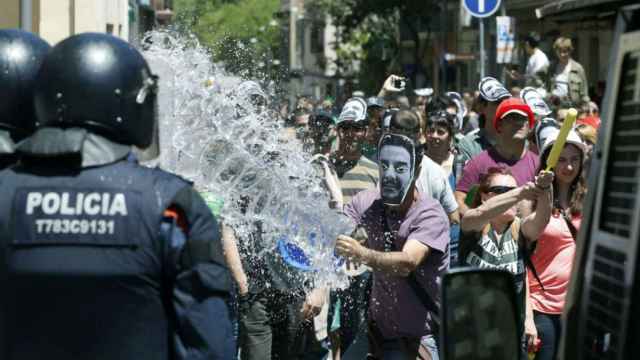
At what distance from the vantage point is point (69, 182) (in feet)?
12.7

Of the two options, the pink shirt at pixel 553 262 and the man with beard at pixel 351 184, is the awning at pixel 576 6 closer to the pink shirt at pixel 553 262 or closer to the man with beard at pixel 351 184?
the pink shirt at pixel 553 262

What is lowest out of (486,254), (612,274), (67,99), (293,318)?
(293,318)

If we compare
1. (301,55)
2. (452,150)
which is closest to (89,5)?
(452,150)

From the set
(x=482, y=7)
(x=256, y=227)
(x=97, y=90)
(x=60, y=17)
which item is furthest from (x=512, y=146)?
(x=482, y=7)

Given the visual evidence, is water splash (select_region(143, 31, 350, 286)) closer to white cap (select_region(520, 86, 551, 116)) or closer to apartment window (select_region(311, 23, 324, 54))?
white cap (select_region(520, 86, 551, 116))

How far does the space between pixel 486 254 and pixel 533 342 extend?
53 centimetres

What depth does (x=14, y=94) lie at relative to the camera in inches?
182

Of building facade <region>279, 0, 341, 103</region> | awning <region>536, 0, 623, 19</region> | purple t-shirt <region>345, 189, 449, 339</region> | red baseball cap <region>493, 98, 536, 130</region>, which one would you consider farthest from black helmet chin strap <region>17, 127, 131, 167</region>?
building facade <region>279, 0, 341, 103</region>

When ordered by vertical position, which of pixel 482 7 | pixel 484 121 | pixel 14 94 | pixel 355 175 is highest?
pixel 482 7

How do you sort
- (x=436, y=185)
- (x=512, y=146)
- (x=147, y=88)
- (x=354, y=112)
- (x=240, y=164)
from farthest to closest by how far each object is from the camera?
(x=354, y=112)
(x=512, y=146)
(x=436, y=185)
(x=240, y=164)
(x=147, y=88)

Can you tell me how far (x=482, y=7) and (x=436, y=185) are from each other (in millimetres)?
9861

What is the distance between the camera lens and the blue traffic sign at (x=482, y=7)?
17719mm

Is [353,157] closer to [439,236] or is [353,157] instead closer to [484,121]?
[484,121]

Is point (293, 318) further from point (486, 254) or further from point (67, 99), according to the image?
point (67, 99)
